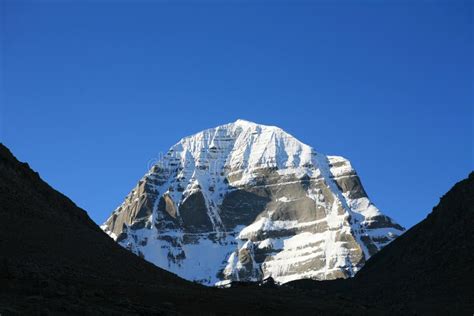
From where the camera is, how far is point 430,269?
101125 mm

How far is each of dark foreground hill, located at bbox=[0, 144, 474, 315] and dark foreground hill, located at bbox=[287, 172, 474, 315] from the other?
0.55 feet

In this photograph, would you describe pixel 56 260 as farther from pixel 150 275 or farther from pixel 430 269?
pixel 430 269

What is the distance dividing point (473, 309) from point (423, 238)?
1585 inches

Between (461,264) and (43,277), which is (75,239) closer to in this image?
(43,277)

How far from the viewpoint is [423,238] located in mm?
116188

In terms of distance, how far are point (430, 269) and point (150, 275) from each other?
31378mm

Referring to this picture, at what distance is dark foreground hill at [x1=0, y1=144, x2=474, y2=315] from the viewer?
63469 mm

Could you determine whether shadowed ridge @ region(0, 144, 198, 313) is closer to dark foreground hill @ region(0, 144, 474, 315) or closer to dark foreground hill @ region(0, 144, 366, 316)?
dark foreground hill @ region(0, 144, 366, 316)

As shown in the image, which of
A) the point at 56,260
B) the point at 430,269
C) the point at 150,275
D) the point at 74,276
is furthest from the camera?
the point at 430,269

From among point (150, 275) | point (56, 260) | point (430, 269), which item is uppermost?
point (430, 269)

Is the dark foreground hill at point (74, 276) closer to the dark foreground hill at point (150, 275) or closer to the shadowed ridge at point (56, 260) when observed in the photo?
the shadowed ridge at point (56, 260)

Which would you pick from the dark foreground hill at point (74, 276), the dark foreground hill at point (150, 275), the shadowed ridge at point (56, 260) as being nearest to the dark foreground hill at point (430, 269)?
the dark foreground hill at point (150, 275)

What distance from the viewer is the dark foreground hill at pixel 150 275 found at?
63469 millimetres

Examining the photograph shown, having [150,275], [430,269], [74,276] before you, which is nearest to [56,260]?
[74,276]
